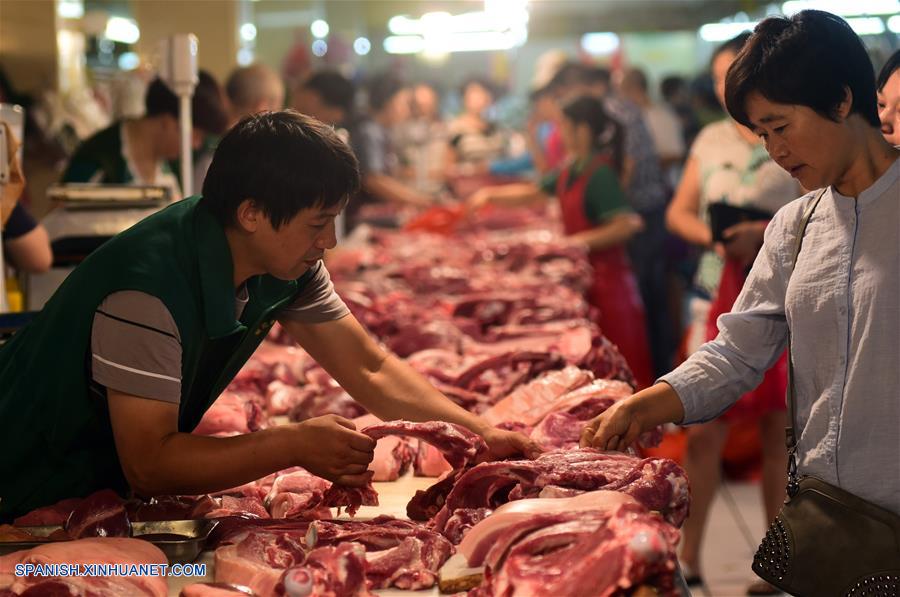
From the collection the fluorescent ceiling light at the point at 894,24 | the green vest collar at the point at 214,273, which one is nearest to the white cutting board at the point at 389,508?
the green vest collar at the point at 214,273

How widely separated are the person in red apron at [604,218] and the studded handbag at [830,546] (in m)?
4.52

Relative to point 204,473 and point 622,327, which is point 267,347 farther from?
point 622,327

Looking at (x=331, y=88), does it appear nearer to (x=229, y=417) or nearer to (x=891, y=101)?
(x=229, y=417)

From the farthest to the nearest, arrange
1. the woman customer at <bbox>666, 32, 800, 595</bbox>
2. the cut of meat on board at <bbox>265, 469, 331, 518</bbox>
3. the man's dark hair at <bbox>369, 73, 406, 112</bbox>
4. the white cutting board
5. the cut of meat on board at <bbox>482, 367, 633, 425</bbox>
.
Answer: the man's dark hair at <bbox>369, 73, 406, 112</bbox> → the woman customer at <bbox>666, 32, 800, 595</bbox> → the cut of meat on board at <bbox>482, 367, 633, 425</bbox> → the cut of meat on board at <bbox>265, 469, 331, 518</bbox> → the white cutting board

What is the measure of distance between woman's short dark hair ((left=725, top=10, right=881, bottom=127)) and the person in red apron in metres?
4.54

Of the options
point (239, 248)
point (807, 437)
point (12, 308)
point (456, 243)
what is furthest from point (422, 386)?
point (456, 243)

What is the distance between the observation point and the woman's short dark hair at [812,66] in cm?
221

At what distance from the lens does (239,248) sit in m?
2.35

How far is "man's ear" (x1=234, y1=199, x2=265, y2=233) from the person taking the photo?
2270mm

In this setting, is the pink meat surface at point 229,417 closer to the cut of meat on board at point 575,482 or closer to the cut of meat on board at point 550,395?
the cut of meat on board at point 550,395

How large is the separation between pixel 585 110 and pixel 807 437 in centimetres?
499

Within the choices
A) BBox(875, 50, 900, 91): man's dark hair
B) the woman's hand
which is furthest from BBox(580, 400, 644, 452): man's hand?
BBox(875, 50, 900, 91): man's dark hair

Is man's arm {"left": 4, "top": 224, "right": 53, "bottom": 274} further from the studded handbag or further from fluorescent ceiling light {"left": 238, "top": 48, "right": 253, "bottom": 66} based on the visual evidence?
fluorescent ceiling light {"left": 238, "top": 48, "right": 253, "bottom": 66}

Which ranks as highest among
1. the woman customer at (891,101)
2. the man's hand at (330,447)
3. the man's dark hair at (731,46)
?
the man's dark hair at (731,46)
